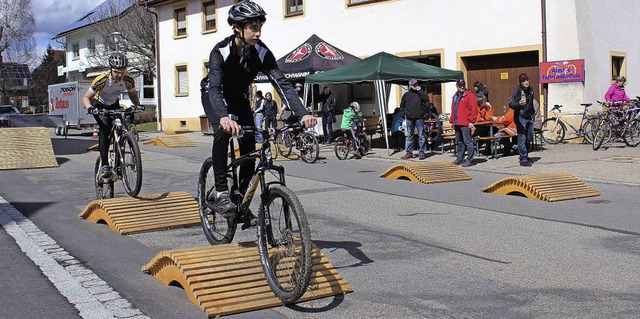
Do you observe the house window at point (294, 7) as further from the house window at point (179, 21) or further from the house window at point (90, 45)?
the house window at point (90, 45)

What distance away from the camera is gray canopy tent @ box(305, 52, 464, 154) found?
19266mm

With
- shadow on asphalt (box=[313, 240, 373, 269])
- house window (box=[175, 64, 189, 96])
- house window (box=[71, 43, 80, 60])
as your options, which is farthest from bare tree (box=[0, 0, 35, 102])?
shadow on asphalt (box=[313, 240, 373, 269])

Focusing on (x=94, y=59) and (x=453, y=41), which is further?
(x=94, y=59)

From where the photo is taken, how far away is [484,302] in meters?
5.31

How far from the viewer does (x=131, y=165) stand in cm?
907

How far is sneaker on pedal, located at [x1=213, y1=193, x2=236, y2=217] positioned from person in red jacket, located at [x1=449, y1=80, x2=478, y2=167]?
10.6 m

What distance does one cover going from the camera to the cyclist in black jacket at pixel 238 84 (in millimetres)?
5656

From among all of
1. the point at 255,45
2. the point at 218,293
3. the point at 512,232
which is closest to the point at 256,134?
the point at 255,45

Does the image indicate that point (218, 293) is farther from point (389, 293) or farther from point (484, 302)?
point (484, 302)

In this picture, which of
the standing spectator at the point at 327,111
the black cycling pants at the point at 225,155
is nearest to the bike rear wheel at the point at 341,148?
the standing spectator at the point at 327,111

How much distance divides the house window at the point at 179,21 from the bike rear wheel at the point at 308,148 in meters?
20.9

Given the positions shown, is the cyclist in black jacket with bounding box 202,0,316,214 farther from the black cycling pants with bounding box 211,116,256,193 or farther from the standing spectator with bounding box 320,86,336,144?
the standing spectator with bounding box 320,86,336,144

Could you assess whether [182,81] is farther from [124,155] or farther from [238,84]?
[238,84]

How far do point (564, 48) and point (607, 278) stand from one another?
55.2ft
